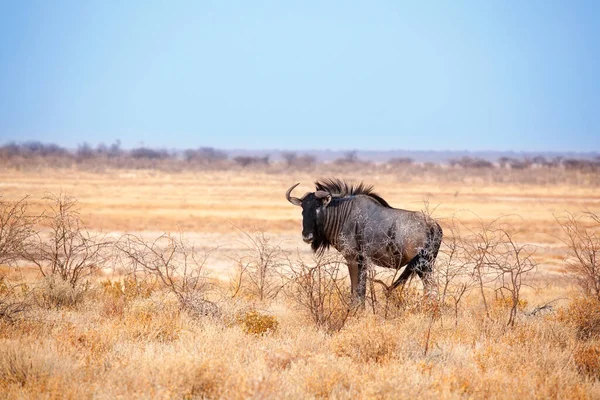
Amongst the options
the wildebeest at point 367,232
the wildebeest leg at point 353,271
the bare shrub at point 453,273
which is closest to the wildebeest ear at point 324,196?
the wildebeest at point 367,232

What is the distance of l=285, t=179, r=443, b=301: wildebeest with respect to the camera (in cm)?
1040

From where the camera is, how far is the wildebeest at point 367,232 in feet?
34.1

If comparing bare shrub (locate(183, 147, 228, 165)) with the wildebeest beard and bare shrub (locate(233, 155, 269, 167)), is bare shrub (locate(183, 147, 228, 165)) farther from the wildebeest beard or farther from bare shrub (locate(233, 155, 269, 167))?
the wildebeest beard

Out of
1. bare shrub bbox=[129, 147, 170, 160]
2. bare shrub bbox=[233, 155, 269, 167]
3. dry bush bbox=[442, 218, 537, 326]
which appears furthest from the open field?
bare shrub bbox=[129, 147, 170, 160]

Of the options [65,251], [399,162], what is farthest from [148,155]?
[65,251]

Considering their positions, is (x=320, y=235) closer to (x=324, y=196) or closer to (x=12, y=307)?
(x=324, y=196)

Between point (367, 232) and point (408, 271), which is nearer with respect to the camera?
point (408, 271)

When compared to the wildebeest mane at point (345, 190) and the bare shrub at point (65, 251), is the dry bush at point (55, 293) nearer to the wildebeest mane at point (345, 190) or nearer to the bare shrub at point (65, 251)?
the bare shrub at point (65, 251)

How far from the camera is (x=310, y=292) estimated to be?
914 centimetres

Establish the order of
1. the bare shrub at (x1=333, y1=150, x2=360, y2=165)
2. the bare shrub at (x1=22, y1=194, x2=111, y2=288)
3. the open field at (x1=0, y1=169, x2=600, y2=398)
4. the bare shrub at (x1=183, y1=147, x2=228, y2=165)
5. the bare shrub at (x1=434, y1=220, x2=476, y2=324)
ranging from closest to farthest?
the open field at (x1=0, y1=169, x2=600, y2=398), the bare shrub at (x1=434, y1=220, x2=476, y2=324), the bare shrub at (x1=22, y1=194, x2=111, y2=288), the bare shrub at (x1=183, y1=147, x2=228, y2=165), the bare shrub at (x1=333, y1=150, x2=360, y2=165)

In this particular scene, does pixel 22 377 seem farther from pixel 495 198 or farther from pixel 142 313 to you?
pixel 495 198

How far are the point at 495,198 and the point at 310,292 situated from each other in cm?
3625

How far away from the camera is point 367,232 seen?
10852 mm

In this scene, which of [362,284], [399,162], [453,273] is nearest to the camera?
[453,273]
